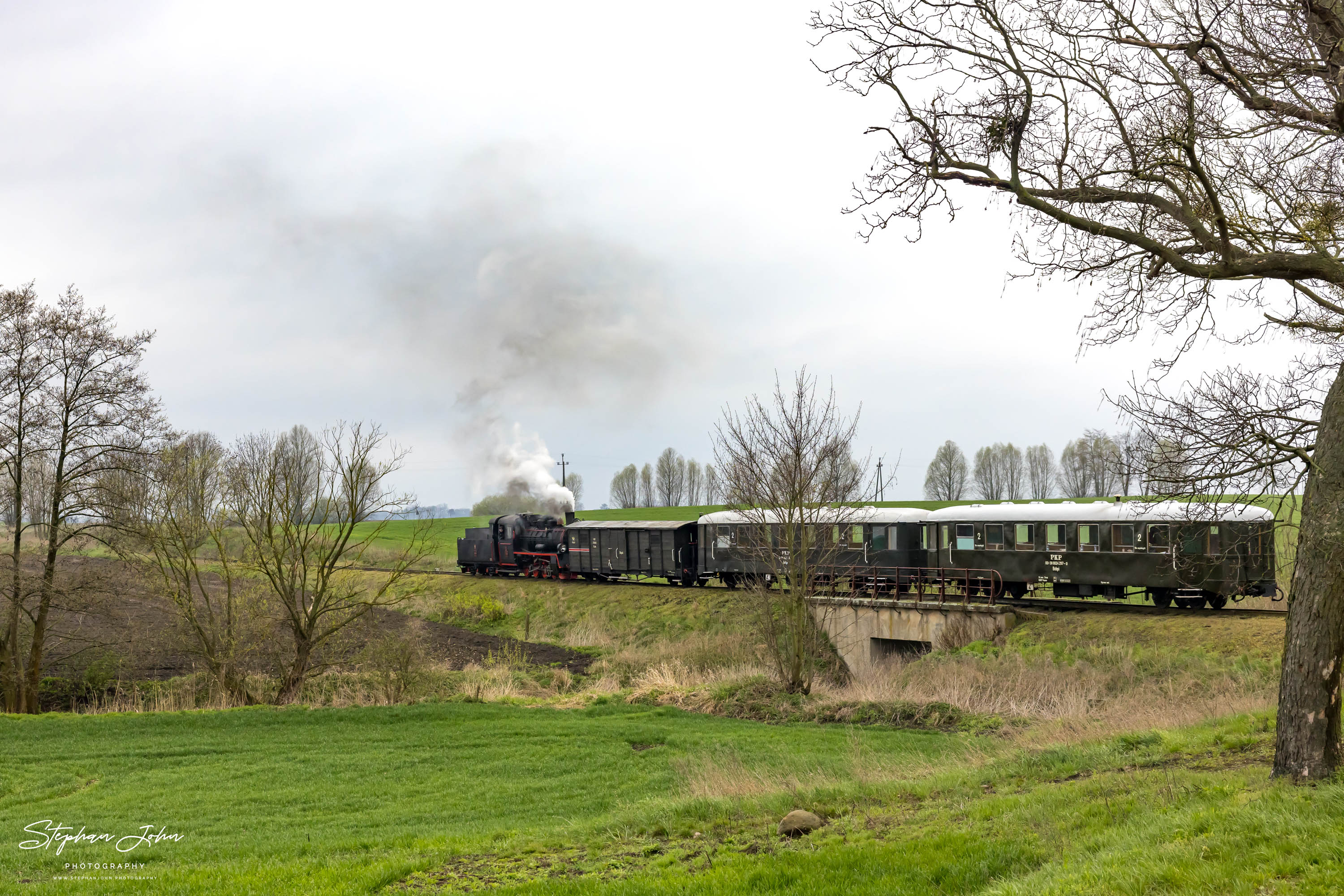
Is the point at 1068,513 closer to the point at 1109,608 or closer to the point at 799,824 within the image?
the point at 1109,608

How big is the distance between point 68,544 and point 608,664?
1598 centimetres

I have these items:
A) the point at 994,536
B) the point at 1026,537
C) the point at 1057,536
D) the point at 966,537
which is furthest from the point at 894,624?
the point at 1057,536

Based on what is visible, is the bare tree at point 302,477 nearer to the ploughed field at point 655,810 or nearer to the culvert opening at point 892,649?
the ploughed field at point 655,810

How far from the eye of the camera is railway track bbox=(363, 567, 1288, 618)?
1967 cm

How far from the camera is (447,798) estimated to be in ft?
38.7

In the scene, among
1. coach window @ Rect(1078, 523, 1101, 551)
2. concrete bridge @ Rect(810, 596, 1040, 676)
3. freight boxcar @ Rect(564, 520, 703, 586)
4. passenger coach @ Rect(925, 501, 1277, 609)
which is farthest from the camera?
freight boxcar @ Rect(564, 520, 703, 586)

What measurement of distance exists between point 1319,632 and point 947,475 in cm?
9682

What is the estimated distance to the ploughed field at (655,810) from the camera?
20.9 feet

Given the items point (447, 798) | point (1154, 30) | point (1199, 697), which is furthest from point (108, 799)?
point (1199, 697)

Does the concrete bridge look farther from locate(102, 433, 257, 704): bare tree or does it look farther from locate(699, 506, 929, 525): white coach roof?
locate(102, 433, 257, 704): bare tree

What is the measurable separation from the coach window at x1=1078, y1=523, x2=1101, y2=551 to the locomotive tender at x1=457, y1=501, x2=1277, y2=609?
0.08ft

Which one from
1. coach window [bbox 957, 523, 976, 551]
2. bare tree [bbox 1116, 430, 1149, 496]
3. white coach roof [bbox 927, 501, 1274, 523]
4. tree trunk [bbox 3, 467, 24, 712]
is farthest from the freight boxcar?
bare tree [bbox 1116, 430, 1149, 496]

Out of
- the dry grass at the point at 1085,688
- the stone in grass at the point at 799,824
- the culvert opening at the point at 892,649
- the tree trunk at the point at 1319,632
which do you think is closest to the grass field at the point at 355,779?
the stone in grass at the point at 799,824

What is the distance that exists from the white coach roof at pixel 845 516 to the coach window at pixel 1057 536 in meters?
3.72
